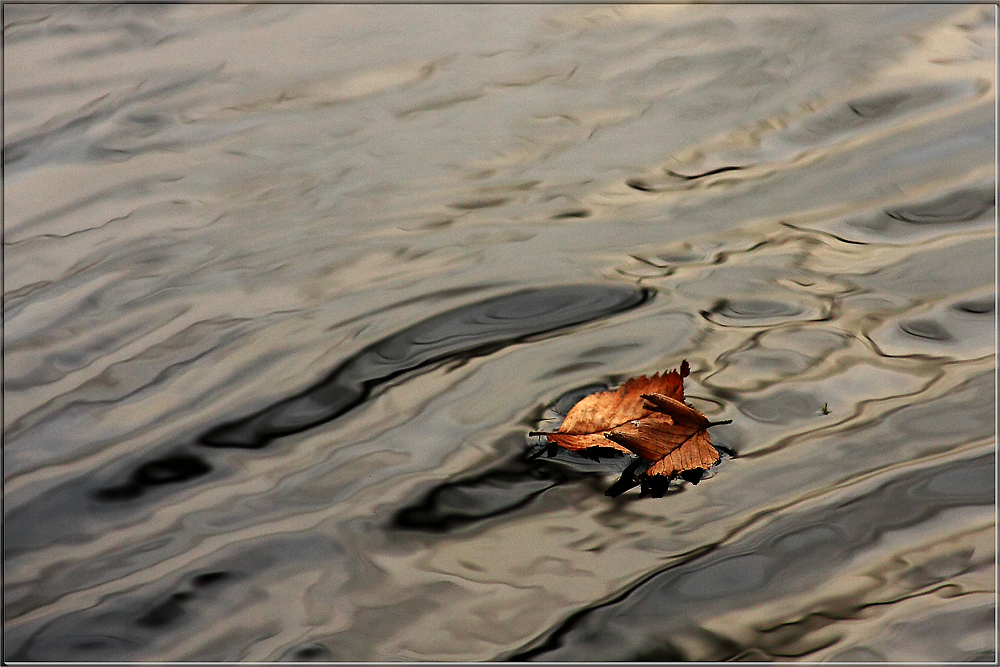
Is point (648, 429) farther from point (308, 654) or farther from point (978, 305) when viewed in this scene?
point (978, 305)

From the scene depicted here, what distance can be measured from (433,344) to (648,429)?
531mm

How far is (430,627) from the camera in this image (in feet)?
4.57

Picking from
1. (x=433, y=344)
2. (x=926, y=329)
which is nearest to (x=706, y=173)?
(x=926, y=329)

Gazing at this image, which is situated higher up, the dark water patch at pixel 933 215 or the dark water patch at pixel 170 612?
the dark water patch at pixel 933 215

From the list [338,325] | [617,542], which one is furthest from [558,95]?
[617,542]

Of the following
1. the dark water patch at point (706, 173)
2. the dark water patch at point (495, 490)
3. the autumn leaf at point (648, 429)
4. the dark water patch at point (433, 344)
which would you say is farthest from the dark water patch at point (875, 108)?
the dark water patch at point (495, 490)

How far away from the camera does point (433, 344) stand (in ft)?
6.43

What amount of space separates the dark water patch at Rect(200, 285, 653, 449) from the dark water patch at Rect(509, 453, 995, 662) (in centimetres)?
65

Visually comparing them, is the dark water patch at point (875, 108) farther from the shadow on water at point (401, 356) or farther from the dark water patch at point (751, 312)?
the shadow on water at point (401, 356)

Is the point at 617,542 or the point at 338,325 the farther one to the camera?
the point at 338,325

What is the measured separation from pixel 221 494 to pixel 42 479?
33 cm

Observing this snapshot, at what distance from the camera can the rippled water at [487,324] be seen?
144 cm

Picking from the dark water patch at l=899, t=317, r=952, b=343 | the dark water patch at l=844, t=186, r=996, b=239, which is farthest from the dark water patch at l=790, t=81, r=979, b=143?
the dark water patch at l=899, t=317, r=952, b=343

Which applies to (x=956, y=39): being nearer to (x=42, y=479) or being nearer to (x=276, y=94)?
(x=276, y=94)
